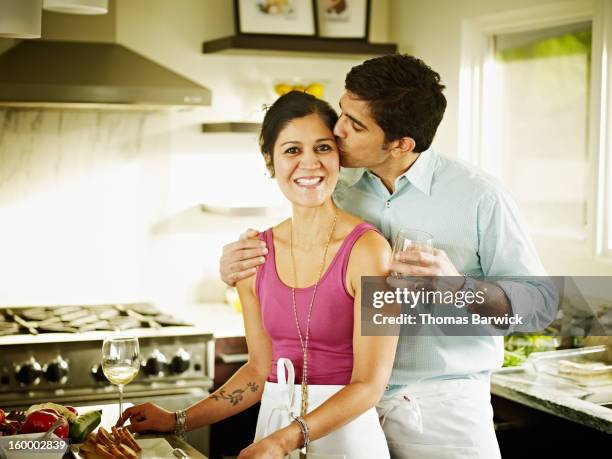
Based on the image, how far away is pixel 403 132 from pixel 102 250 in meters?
2.42

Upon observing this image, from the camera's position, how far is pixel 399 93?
2.23 meters

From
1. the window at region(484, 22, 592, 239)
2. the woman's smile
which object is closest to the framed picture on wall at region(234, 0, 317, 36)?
the window at region(484, 22, 592, 239)

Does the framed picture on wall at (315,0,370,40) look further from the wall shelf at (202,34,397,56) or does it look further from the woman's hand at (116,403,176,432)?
the woman's hand at (116,403,176,432)

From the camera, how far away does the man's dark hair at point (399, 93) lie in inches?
87.8

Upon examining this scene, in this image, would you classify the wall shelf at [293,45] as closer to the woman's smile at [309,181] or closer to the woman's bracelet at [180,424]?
the woman's smile at [309,181]

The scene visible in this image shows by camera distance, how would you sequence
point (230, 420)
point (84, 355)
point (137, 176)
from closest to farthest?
point (84, 355)
point (230, 420)
point (137, 176)

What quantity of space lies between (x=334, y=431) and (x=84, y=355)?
1763mm

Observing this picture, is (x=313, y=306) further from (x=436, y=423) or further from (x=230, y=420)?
(x=230, y=420)

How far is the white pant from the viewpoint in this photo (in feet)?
7.63

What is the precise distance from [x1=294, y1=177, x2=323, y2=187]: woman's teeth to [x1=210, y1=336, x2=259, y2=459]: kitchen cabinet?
5.79ft

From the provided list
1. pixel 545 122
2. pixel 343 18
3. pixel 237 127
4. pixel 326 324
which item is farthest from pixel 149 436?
pixel 343 18

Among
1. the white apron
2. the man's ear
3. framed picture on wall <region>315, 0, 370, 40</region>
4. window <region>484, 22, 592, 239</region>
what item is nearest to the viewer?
the white apron

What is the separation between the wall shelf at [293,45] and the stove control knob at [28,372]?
1.61m

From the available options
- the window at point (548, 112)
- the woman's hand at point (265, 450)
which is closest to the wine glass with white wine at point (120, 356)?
the woman's hand at point (265, 450)
